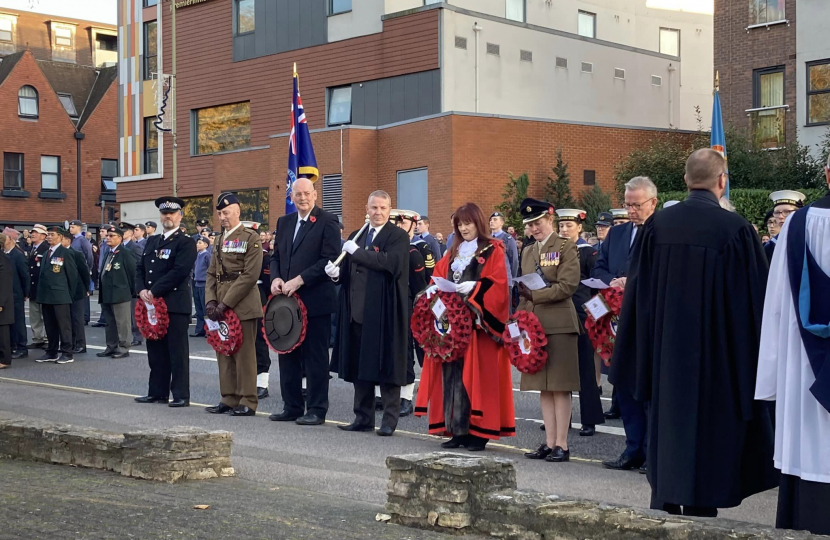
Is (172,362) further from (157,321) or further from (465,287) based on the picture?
(465,287)

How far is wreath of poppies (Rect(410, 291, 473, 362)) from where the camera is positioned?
9.85 meters

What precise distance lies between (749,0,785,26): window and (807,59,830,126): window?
184 centimetres

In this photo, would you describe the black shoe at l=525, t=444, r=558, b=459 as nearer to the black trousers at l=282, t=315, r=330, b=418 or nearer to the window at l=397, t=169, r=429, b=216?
the black trousers at l=282, t=315, r=330, b=418

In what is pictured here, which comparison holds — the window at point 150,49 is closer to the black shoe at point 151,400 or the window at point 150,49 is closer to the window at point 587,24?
the window at point 587,24

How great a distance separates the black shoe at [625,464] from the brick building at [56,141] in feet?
158

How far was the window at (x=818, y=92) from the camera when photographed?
2939cm

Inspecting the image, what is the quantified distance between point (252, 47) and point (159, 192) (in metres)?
7.71

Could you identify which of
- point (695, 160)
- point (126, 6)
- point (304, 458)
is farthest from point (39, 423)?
point (126, 6)

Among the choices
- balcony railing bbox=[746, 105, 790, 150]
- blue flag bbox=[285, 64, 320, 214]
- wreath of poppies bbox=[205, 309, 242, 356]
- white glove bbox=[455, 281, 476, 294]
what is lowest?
wreath of poppies bbox=[205, 309, 242, 356]

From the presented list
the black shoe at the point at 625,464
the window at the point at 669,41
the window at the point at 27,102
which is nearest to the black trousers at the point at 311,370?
the black shoe at the point at 625,464

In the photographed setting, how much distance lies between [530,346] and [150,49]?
37.9 meters

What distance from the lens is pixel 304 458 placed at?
9383 mm

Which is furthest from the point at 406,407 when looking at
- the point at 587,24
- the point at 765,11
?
the point at 587,24

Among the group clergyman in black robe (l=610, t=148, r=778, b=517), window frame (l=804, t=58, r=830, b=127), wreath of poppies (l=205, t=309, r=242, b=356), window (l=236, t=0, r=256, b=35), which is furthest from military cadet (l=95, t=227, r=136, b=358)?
window (l=236, t=0, r=256, b=35)
